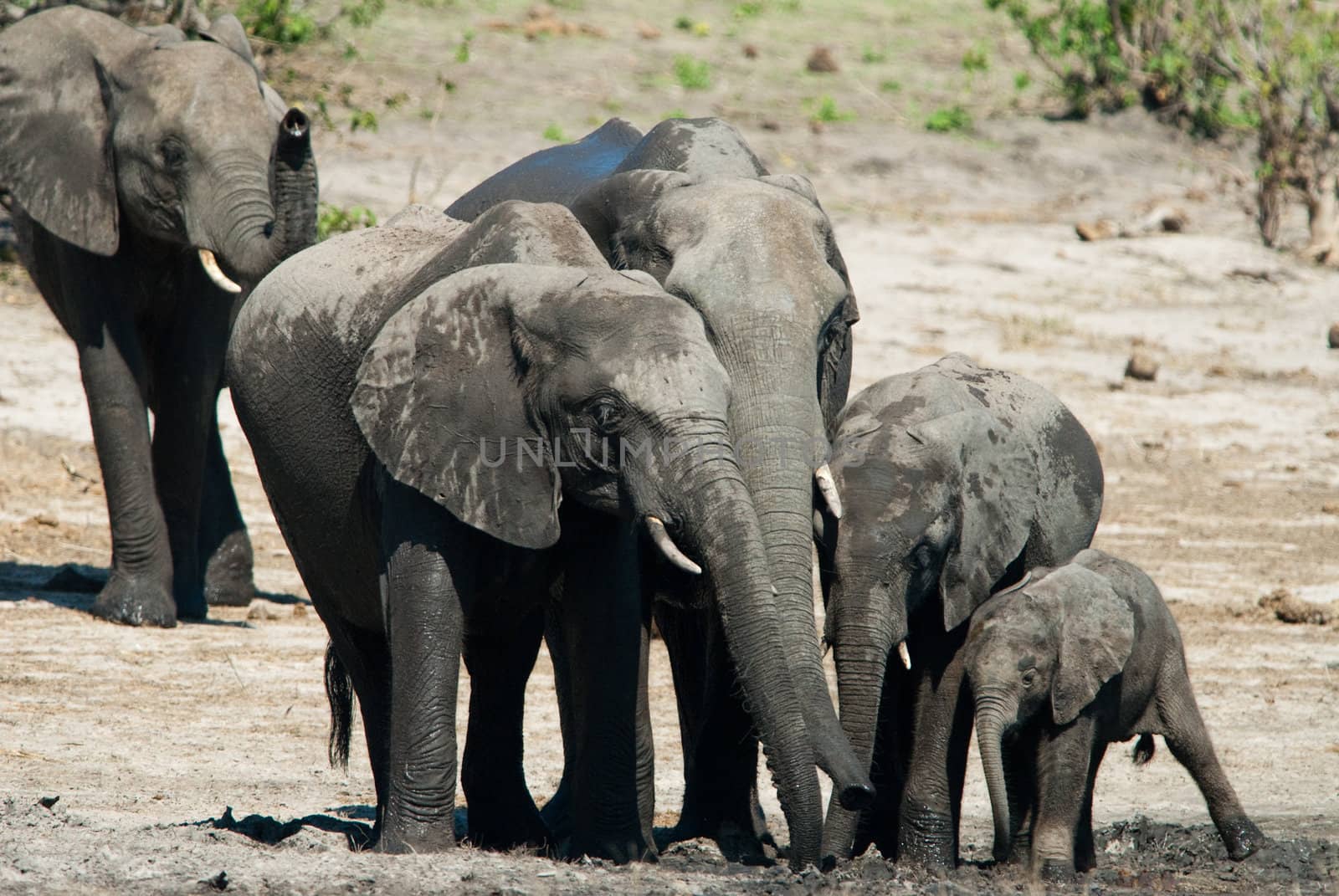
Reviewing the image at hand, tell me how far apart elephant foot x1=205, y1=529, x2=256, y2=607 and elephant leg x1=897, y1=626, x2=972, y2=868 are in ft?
13.2

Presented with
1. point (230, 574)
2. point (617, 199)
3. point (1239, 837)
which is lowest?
point (230, 574)

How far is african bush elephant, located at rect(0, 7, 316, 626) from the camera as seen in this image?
8469 mm

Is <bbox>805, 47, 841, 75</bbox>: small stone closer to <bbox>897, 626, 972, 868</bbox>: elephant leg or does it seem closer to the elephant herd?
the elephant herd

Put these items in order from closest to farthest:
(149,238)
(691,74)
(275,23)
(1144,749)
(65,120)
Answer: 1. (1144,749)
2. (149,238)
3. (65,120)
4. (275,23)
5. (691,74)

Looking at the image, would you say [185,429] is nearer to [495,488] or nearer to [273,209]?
[273,209]

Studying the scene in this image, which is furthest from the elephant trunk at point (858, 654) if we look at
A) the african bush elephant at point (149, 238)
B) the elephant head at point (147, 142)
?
the african bush elephant at point (149, 238)

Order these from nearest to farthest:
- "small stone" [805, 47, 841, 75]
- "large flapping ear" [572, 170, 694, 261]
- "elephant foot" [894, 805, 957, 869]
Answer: "elephant foot" [894, 805, 957, 869], "large flapping ear" [572, 170, 694, 261], "small stone" [805, 47, 841, 75]

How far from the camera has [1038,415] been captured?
640 centimetres

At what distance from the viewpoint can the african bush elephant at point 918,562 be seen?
223 inches

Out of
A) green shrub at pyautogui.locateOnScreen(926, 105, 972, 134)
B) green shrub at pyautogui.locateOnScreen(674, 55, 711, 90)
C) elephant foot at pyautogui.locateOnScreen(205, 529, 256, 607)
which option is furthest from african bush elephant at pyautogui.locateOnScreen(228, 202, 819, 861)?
green shrub at pyautogui.locateOnScreen(674, 55, 711, 90)

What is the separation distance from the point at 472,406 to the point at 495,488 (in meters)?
0.20

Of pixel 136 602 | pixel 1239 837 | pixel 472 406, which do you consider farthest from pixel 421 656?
pixel 136 602

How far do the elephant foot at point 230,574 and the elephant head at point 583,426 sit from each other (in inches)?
171

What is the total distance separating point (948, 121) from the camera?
→ 18.4 m
